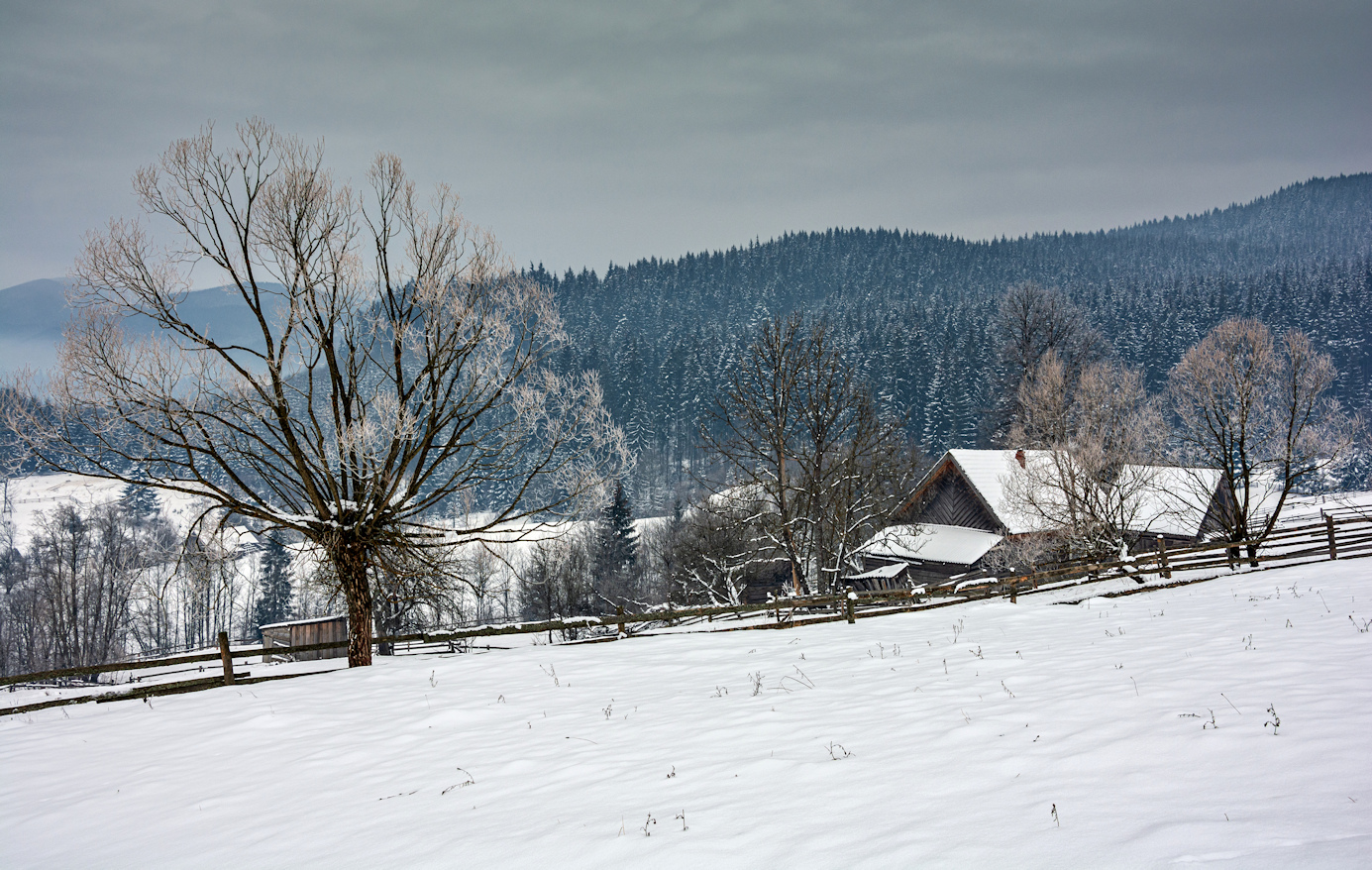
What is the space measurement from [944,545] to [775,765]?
3116 cm

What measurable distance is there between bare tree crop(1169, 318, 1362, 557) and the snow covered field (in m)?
17.4

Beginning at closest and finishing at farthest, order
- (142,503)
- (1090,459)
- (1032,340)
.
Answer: (1090,459)
(1032,340)
(142,503)

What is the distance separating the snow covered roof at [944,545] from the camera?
33531mm

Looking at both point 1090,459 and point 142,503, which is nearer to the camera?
point 1090,459

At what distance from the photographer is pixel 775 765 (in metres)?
6.75

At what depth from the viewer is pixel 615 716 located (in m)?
9.38

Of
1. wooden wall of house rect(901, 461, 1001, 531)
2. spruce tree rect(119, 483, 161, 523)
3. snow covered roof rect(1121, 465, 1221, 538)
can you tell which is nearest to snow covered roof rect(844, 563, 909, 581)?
wooden wall of house rect(901, 461, 1001, 531)

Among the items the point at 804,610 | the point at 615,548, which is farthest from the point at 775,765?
the point at 615,548

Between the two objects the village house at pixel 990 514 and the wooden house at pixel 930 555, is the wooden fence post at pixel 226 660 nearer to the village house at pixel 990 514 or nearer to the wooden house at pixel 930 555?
the village house at pixel 990 514

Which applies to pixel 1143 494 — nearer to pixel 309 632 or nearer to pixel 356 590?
pixel 356 590

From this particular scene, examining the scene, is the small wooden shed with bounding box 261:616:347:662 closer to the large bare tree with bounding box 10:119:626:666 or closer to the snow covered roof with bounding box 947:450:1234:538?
the large bare tree with bounding box 10:119:626:666

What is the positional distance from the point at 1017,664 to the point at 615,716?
5620 mm

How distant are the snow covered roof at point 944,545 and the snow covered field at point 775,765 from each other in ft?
68.4

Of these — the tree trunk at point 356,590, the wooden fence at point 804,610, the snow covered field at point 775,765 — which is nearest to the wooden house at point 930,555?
the wooden fence at point 804,610
